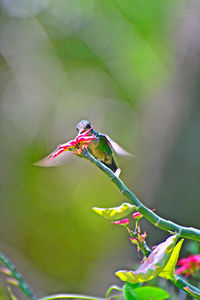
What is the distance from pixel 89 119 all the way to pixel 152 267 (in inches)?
117

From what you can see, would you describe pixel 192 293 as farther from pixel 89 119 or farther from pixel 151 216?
pixel 89 119

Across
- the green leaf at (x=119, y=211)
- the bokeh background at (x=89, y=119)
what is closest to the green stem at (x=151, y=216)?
the green leaf at (x=119, y=211)

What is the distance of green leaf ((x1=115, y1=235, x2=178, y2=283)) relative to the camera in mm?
375

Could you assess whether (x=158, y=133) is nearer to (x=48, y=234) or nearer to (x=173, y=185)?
(x=173, y=185)

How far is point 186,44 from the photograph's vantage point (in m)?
2.27

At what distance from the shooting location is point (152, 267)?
379 millimetres

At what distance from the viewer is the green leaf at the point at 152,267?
38cm

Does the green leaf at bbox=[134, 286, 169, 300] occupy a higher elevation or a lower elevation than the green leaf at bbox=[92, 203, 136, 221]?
lower

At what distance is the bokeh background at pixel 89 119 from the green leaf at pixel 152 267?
1430mm

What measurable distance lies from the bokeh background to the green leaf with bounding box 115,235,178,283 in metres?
1.43

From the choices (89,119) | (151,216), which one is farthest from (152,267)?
(89,119)

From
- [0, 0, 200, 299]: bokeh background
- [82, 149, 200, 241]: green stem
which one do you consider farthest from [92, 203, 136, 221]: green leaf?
[0, 0, 200, 299]: bokeh background

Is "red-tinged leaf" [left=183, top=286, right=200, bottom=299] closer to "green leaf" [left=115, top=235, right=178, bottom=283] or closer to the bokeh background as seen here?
"green leaf" [left=115, top=235, right=178, bottom=283]

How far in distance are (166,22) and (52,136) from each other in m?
1.28
